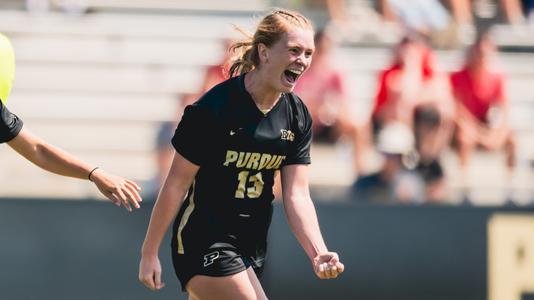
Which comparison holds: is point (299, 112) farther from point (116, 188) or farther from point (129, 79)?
point (129, 79)

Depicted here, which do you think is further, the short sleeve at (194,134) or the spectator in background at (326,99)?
the spectator in background at (326,99)

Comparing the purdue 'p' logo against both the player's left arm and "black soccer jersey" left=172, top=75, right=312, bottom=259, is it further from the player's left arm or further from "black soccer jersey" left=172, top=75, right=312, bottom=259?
the player's left arm

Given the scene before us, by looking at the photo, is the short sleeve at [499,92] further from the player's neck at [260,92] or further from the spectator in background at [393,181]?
the player's neck at [260,92]

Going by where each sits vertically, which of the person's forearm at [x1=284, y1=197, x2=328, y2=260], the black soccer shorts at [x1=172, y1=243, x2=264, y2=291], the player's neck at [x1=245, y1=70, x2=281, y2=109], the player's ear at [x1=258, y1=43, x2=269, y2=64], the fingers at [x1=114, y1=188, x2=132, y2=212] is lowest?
the black soccer shorts at [x1=172, y1=243, x2=264, y2=291]

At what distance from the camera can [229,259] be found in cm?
600

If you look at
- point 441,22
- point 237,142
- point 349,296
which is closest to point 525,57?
point 441,22

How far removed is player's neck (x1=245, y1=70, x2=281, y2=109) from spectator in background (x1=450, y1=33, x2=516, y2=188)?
15.8ft

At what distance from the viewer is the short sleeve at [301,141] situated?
616 centimetres

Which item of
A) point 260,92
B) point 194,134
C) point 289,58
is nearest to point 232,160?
point 194,134

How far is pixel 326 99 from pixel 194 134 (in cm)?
454

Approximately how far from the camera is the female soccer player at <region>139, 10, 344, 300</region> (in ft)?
19.4

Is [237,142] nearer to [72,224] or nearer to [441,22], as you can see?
[72,224]

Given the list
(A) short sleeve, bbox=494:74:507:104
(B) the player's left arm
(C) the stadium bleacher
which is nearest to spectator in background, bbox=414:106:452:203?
(C) the stadium bleacher

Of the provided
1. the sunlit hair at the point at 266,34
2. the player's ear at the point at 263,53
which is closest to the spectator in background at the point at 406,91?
the sunlit hair at the point at 266,34
